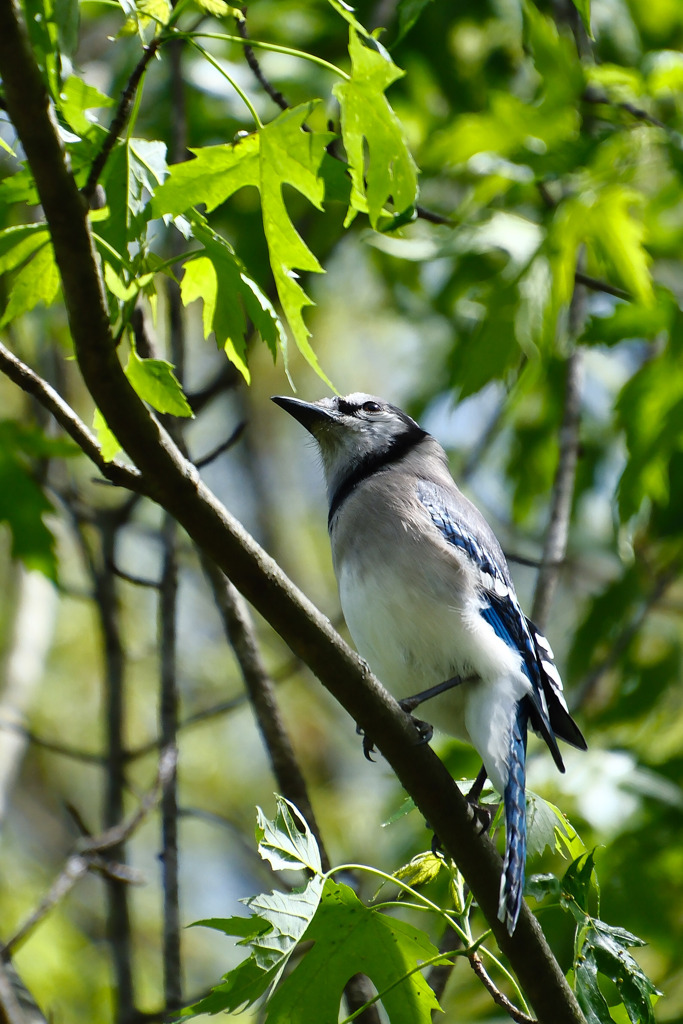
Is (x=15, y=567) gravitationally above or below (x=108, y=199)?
above

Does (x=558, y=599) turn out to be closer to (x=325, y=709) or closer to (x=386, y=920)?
(x=325, y=709)

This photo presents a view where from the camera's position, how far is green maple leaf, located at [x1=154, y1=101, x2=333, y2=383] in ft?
5.68

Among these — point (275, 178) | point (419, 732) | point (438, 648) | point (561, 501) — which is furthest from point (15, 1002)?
point (561, 501)

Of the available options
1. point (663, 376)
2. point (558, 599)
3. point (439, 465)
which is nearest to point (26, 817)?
point (558, 599)

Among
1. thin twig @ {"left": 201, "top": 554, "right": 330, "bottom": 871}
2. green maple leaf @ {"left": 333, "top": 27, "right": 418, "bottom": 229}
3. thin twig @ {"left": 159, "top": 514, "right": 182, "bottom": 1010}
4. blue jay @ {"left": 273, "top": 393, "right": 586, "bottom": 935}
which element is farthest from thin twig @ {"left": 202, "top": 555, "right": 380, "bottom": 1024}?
green maple leaf @ {"left": 333, "top": 27, "right": 418, "bottom": 229}

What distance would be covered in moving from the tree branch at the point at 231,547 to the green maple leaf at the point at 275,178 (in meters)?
0.39

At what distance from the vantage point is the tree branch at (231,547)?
131 centimetres

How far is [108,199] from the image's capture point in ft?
5.75

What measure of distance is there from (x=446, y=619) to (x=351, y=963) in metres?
0.99

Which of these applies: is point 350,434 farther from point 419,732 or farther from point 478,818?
point 419,732

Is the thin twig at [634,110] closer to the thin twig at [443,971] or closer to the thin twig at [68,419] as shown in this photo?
the thin twig at [68,419]

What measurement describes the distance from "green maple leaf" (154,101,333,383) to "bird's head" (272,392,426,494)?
1456mm

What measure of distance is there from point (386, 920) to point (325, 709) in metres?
4.10

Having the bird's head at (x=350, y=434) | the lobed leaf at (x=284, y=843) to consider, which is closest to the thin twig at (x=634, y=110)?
the bird's head at (x=350, y=434)
